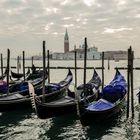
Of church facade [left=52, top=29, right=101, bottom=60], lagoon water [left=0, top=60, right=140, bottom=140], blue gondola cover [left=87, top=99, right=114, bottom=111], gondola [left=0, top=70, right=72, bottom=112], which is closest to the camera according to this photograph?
lagoon water [left=0, top=60, right=140, bottom=140]

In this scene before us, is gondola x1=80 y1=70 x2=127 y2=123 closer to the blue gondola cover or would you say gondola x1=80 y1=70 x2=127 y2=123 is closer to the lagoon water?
the blue gondola cover

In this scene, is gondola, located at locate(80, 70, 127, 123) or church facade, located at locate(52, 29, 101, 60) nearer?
gondola, located at locate(80, 70, 127, 123)

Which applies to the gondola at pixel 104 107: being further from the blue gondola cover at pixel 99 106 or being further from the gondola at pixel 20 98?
the gondola at pixel 20 98

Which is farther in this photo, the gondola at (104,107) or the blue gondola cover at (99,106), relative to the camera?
the blue gondola cover at (99,106)

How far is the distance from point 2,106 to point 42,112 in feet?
9.40

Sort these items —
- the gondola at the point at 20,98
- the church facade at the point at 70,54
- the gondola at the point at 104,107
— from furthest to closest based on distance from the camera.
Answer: the church facade at the point at 70,54, the gondola at the point at 20,98, the gondola at the point at 104,107

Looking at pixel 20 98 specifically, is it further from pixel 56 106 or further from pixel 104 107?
pixel 104 107

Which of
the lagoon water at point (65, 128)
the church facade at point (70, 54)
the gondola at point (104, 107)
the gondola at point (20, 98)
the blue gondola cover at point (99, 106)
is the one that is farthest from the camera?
the church facade at point (70, 54)

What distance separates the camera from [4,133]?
13789 millimetres

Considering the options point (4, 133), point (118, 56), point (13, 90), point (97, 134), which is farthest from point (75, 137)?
point (118, 56)

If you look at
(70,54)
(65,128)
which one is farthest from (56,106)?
(70,54)

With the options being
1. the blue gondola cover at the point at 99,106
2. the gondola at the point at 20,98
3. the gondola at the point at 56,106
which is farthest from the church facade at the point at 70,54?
the blue gondola cover at the point at 99,106

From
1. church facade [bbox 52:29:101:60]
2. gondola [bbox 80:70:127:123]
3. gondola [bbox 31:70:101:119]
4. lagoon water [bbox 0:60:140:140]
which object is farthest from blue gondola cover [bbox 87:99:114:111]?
church facade [bbox 52:29:101:60]

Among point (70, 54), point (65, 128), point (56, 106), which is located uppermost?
point (70, 54)
